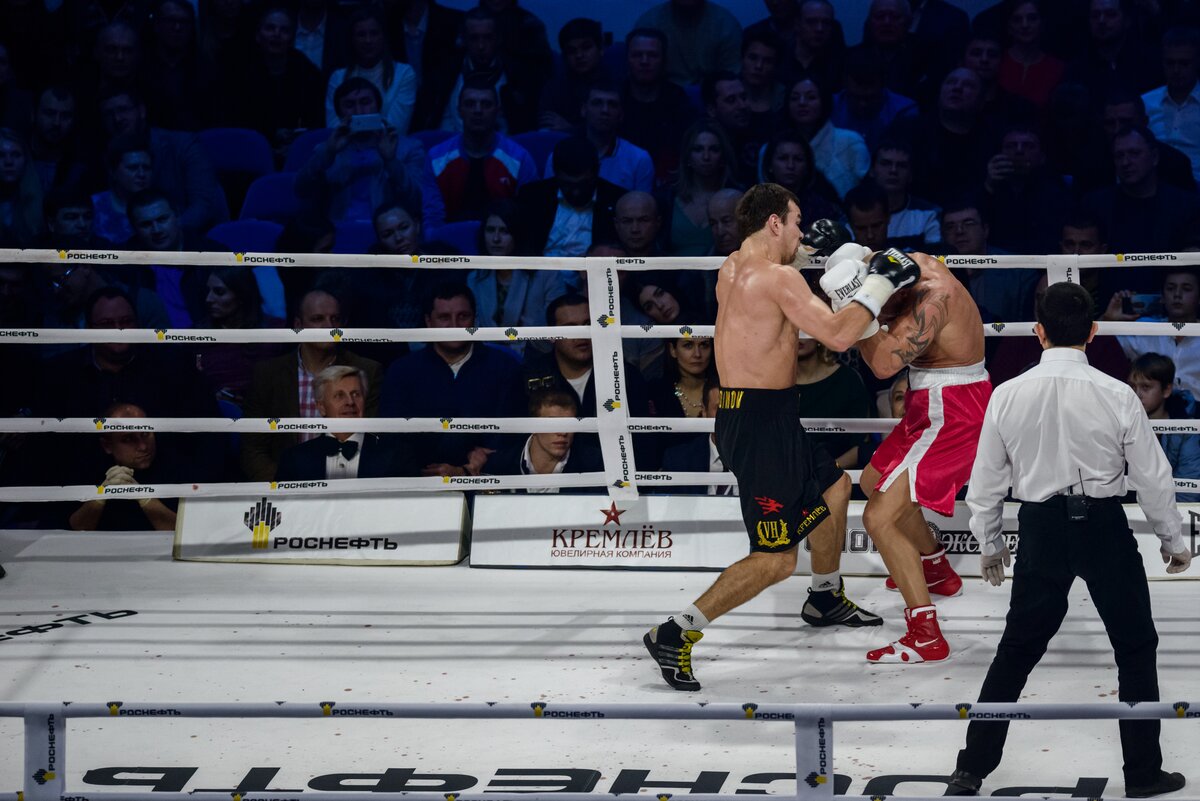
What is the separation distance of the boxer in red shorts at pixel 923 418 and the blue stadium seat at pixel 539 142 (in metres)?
2.70

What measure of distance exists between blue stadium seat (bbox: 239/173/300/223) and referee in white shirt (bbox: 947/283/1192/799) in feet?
13.8

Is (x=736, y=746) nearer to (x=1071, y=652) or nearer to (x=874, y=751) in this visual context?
(x=874, y=751)

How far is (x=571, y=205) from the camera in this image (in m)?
6.04

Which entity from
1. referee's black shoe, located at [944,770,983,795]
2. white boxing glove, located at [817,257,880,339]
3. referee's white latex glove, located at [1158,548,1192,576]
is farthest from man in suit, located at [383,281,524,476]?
referee's white latex glove, located at [1158,548,1192,576]

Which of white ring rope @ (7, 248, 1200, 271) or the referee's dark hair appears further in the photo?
white ring rope @ (7, 248, 1200, 271)

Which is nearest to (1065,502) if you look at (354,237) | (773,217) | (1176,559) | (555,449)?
(1176,559)

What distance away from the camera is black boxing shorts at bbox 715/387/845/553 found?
3.63 meters

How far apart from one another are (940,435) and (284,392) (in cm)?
265

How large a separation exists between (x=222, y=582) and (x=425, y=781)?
1.85m

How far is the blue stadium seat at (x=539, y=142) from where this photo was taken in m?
6.25

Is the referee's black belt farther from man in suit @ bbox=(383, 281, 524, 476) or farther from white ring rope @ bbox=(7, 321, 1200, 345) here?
man in suit @ bbox=(383, 281, 524, 476)

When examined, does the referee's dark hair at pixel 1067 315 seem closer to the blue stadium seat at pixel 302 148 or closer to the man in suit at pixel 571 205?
the man in suit at pixel 571 205

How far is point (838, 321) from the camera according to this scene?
11.4ft

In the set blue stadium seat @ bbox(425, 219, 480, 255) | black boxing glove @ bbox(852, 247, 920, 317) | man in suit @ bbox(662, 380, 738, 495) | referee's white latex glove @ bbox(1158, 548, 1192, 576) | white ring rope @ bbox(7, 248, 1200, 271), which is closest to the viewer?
referee's white latex glove @ bbox(1158, 548, 1192, 576)
